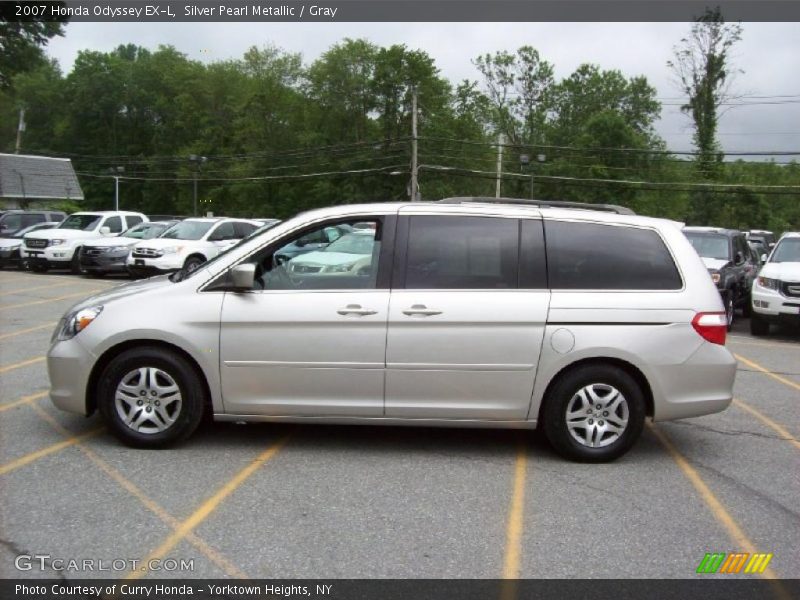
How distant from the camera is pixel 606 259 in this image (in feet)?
17.3

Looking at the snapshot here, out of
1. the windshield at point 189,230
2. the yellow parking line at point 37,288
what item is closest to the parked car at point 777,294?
the windshield at point 189,230

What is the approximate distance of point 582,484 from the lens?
4.79 m

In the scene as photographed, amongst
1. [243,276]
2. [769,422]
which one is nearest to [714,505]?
[769,422]

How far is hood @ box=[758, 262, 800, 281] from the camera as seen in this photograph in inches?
465

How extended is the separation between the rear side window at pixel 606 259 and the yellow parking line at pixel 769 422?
1.88 metres

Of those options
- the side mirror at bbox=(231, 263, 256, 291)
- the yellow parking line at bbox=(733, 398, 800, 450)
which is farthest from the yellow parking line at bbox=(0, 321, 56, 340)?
the yellow parking line at bbox=(733, 398, 800, 450)

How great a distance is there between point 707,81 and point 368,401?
148ft

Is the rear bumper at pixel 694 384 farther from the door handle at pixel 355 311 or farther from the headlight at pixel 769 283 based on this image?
the headlight at pixel 769 283

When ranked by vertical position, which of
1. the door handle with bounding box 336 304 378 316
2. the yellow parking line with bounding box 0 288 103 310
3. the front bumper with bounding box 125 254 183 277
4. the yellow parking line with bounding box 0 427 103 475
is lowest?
the yellow parking line with bounding box 0 288 103 310

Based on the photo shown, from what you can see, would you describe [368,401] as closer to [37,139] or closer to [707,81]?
[707,81]

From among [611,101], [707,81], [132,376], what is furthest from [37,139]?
[132,376]

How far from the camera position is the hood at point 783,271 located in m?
11.8

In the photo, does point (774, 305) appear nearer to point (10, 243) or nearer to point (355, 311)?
point (355, 311)

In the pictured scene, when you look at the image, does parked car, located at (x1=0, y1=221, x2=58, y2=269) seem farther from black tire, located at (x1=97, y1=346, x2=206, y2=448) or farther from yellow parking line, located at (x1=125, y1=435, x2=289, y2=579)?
yellow parking line, located at (x1=125, y1=435, x2=289, y2=579)
